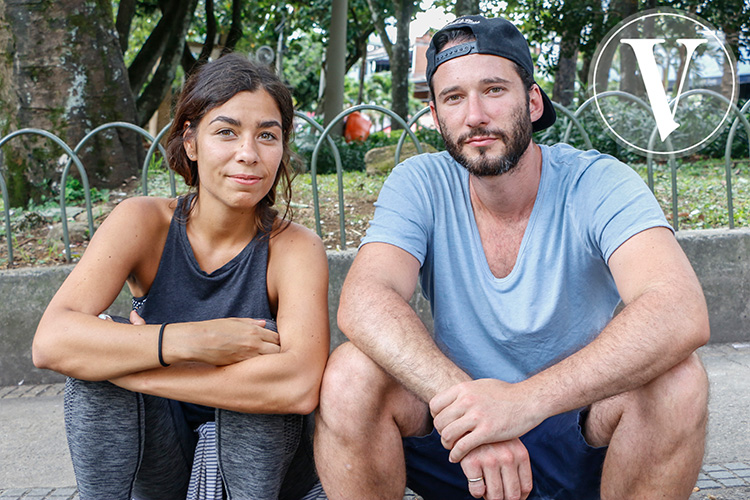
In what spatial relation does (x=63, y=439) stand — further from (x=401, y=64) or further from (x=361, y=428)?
(x=401, y=64)

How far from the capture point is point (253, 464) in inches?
84.9

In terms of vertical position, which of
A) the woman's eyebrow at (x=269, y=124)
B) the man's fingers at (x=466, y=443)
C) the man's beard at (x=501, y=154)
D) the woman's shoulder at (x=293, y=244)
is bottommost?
the man's fingers at (x=466, y=443)

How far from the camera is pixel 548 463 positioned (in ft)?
7.39

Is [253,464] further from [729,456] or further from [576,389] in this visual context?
[729,456]

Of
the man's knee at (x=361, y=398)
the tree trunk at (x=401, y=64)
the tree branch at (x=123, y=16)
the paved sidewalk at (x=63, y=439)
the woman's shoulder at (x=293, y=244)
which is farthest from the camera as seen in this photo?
the tree trunk at (x=401, y=64)

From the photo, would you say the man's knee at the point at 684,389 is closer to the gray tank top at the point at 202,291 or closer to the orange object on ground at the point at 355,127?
the gray tank top at the point at 202,291

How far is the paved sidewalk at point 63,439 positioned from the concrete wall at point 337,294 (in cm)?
10

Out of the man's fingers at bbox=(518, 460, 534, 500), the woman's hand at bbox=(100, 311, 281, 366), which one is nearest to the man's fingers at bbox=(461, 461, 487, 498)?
the man's fingers at bbox=(518, 460, 534, 500)

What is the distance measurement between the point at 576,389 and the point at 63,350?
1.49m

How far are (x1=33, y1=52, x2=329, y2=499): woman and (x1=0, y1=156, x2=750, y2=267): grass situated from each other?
1.81 meters

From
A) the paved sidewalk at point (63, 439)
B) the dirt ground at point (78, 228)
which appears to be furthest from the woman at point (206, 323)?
the dirt ground at point (78, 228)

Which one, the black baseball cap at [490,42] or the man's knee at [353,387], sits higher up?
the black baseball cap at [490,42]

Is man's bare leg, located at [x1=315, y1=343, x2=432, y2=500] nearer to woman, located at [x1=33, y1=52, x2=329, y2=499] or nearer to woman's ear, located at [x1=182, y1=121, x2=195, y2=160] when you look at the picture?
woman, located at [x1=33, y1=52, x2=329, y2=499]

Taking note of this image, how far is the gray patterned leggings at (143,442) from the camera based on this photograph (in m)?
2.12
